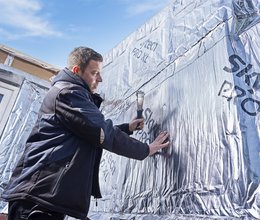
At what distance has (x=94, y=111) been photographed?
0.90 metres

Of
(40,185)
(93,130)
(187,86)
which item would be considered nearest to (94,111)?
(93,130)

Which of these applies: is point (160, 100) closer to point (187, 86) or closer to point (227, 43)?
point (187, 86)

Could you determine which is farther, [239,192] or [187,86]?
[187,86]

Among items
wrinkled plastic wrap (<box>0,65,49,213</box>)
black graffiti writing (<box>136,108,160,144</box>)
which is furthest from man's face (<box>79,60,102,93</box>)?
wrinkled plastic wrap (<box>0,65,49,213</box>)

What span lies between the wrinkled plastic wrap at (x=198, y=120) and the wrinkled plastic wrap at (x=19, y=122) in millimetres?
1459

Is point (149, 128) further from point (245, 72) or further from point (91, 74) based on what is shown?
point (245, 72)

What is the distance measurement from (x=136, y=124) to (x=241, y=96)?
548 millimetres

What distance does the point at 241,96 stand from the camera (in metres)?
0.82

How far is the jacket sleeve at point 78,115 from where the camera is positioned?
2.85ft

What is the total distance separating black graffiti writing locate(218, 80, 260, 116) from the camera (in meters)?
0.79

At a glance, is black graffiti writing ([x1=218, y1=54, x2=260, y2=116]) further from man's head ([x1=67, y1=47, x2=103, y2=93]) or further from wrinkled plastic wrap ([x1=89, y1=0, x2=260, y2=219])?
man's head ([x1=67, y1=47, x2=103, y2=93])

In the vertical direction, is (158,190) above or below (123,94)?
below

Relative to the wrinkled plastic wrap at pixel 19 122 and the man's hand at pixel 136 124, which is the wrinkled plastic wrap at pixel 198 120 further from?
the wrinkled plastic wrap at pixel 19 122

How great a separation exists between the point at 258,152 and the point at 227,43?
40cm
